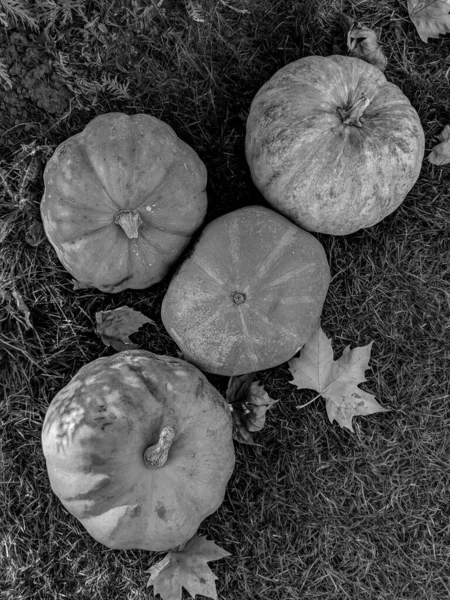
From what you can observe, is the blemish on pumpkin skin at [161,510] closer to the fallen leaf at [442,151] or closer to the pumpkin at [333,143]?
the pumpkin at [333,143]

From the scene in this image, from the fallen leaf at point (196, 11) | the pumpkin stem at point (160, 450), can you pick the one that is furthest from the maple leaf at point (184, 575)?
the fallen leaf at point (196, 11)

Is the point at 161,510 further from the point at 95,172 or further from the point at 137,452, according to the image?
the point at 95,172

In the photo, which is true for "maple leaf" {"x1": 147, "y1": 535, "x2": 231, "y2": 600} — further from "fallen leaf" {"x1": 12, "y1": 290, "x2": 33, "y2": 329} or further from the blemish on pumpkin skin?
"fallen leaf" {"x1": 12, "y1": 290, "x2": 33, "y2": 329}

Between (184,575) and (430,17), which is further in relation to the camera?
(430,17)

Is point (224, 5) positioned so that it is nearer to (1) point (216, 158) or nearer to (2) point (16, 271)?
(1) point (216, 158)

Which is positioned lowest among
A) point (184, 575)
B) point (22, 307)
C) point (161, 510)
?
point (184, 575)

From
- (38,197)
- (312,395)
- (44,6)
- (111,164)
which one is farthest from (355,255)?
(44,6)

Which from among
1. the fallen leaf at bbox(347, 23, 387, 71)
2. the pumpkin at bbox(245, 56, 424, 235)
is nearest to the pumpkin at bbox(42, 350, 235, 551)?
the pumpkin at bbox(245, 56, 424, 235)

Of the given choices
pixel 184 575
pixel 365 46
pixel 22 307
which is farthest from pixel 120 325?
pixel 365 46
